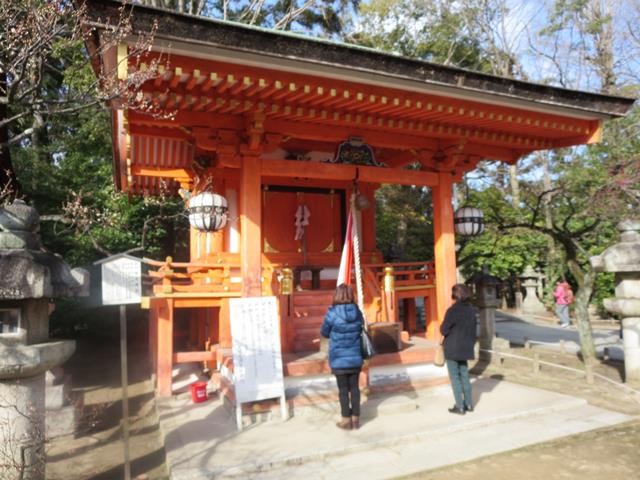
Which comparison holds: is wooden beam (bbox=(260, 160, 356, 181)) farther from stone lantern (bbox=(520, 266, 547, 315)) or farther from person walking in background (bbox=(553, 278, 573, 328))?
stone lantern (bbox=(520, 266, 547, 315))

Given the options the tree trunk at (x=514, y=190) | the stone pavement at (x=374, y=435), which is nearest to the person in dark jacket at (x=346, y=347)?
the stone pavement at (x=374, y=435)

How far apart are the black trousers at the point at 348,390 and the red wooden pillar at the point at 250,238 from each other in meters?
1.87

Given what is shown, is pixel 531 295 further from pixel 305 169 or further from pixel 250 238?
pixel 250 238

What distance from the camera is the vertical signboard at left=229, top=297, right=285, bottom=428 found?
238 inches

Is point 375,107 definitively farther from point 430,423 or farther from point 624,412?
point 624,412

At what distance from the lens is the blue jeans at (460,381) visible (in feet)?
20.4

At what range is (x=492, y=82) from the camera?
680 cm

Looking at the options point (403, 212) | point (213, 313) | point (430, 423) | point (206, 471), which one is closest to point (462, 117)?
point (430, 423)

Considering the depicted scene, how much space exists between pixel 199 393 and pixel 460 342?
4.03 m

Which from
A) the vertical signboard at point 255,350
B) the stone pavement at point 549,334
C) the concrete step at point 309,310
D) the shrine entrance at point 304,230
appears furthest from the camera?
the stone pavement at point 549,334

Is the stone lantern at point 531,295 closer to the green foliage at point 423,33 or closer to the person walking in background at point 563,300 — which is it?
the person walking in background at point 563,300

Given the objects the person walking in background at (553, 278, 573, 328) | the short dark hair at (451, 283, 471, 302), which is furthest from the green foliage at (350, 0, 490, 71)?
the short dark hair at (451, 283, 471, 302)

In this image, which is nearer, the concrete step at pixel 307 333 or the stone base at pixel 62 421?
the stone base at pixel 62 421

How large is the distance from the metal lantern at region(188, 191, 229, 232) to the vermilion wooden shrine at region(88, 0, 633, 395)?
1.22 ft
